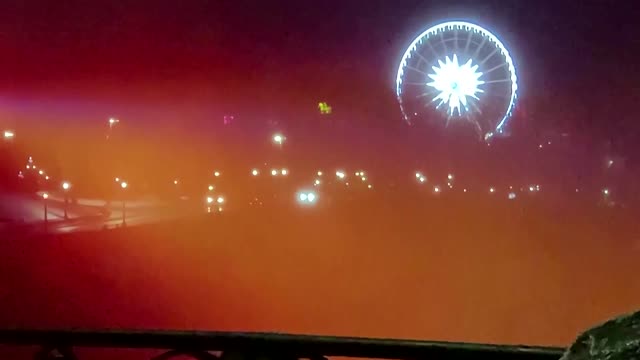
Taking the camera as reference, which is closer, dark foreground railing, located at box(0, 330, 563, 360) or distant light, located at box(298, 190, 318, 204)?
dark foreground railing, located at box(0, 330, 563, 360)

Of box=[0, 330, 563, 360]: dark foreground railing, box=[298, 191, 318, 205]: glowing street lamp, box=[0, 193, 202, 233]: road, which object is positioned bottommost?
box=[0, 330, 563, 360]: dark foreground railing

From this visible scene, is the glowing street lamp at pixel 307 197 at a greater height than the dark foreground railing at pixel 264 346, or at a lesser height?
greater

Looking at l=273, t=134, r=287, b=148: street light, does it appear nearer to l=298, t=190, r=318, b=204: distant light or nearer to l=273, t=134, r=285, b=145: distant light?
l=273, t=134, r=285, b=145: distant light

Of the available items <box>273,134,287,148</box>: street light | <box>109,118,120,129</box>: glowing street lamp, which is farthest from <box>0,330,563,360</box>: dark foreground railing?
<box>273,134,287,148</box>: street light

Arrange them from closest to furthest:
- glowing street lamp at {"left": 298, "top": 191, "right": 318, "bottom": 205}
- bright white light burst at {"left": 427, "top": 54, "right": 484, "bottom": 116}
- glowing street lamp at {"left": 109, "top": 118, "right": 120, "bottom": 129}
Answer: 1. bright white light burst at {"left": 427, "top": 54, "right": 484, "bottom": 116}
2. glowing street lamp at {"left": 298, "top": 191, "right": 318, "bottom": 205}
3. glowing street lamp at {"left": 109, "top": 118, "right": 120, "bottom": 129}

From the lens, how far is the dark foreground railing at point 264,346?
418cm

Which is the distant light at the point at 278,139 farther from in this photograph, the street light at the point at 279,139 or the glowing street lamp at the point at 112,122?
the glowing street lamp at the point at 112,122

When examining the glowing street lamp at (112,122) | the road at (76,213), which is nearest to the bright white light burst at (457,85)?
the road at (76,213)

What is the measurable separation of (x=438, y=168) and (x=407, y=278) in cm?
3683

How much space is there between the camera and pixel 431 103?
35312 millimetres

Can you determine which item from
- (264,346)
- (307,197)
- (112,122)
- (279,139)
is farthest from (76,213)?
(264,346)

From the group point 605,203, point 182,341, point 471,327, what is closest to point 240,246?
point 471,327

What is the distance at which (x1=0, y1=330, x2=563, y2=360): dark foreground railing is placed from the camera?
418 cm

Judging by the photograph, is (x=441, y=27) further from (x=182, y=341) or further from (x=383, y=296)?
(x=182, y=341)
